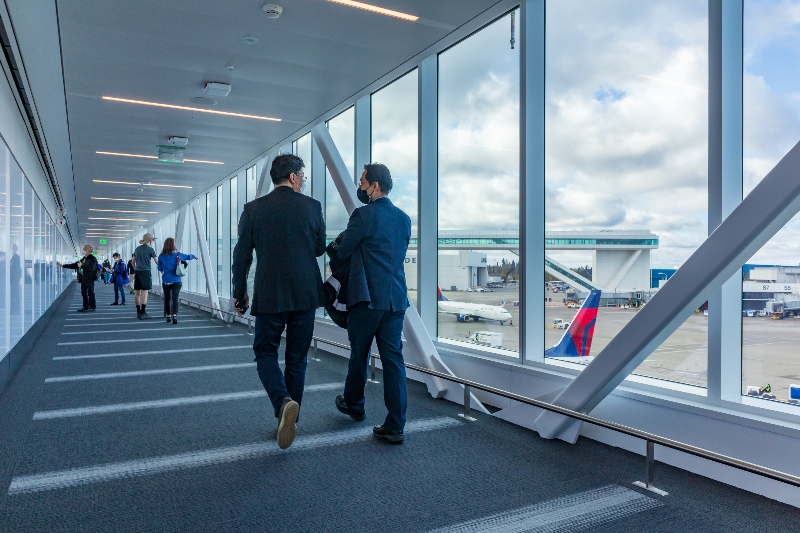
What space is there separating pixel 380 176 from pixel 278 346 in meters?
1.26

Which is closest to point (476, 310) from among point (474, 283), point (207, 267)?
point (474, 283)

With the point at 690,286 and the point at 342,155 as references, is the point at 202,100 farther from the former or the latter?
the point at 690,286

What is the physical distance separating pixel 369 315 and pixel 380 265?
322 millimetres

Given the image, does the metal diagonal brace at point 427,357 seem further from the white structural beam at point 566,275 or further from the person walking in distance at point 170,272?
the person walking in distance at point 170,272

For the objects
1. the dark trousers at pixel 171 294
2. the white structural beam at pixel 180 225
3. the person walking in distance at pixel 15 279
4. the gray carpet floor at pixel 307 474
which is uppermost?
the white structural beam at pixel 180 225

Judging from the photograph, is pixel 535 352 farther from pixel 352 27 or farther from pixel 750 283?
pixel 352 27

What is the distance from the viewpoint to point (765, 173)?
334 cm

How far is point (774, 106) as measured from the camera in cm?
329

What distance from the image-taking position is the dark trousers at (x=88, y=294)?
1448 cm

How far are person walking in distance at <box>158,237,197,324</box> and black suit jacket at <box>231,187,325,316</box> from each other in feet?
24.5

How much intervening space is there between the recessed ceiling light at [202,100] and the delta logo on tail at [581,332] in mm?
4755

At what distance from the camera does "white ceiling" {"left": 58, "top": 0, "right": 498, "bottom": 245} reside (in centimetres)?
458

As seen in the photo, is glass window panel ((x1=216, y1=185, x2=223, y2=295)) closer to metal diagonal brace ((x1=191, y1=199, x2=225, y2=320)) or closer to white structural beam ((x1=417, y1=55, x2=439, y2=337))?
metal diagonal brace ((x1=191, y1=199, x2=225, y2=320))

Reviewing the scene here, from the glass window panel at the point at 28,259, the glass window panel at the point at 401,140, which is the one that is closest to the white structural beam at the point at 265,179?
the glass window panel at the point at 401,140
